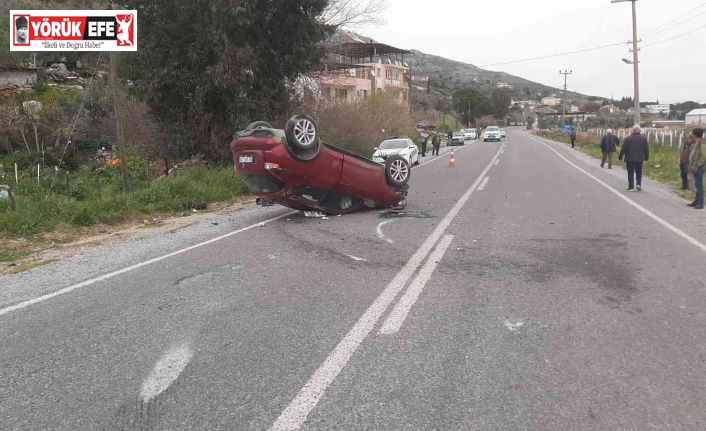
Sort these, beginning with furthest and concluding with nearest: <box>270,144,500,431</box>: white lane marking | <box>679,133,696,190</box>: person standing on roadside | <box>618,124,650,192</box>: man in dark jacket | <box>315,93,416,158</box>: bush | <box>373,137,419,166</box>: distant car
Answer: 1. <box>373,137,419,166</box>: distant car
2. <box>315,93,416,158</box>: bush
3. <box>618,124,650,192</box>: man in dark jacket
4. <box>679,133,696,190</box>: person standing on roadside
5. <box>270,144,500,431</box>: white lane marking

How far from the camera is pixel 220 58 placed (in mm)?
14820

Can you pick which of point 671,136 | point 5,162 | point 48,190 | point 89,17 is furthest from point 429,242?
point 671,136

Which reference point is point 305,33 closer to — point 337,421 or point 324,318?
point 324,318

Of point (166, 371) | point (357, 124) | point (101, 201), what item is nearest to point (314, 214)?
point (101, 201)

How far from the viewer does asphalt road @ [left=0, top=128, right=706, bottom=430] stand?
323 centimetres

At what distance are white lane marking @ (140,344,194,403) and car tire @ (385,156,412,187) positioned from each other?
720 cm

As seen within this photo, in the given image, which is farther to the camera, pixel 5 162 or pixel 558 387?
pixel 5 162

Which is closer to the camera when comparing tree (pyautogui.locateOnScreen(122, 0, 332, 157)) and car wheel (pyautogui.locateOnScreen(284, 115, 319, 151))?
car wheel (pyautogui.locateOnScreen(284, 115, 319, 151))

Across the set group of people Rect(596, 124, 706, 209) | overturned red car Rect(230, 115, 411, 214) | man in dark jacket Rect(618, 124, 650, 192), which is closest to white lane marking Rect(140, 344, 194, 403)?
overturned red car Rect(230, 115, 411, 214)

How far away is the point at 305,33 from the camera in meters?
16.1

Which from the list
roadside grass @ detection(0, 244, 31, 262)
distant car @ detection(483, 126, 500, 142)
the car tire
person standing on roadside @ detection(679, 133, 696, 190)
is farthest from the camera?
distant car @ detection(483, 126, 500, 142)

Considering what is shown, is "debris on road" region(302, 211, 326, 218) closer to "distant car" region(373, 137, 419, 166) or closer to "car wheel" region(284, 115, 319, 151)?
"car wheel" region(284, 115, 319, 151)

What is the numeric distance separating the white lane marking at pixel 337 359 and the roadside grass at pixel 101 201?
562 centimetres

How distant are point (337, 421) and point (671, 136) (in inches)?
1261
